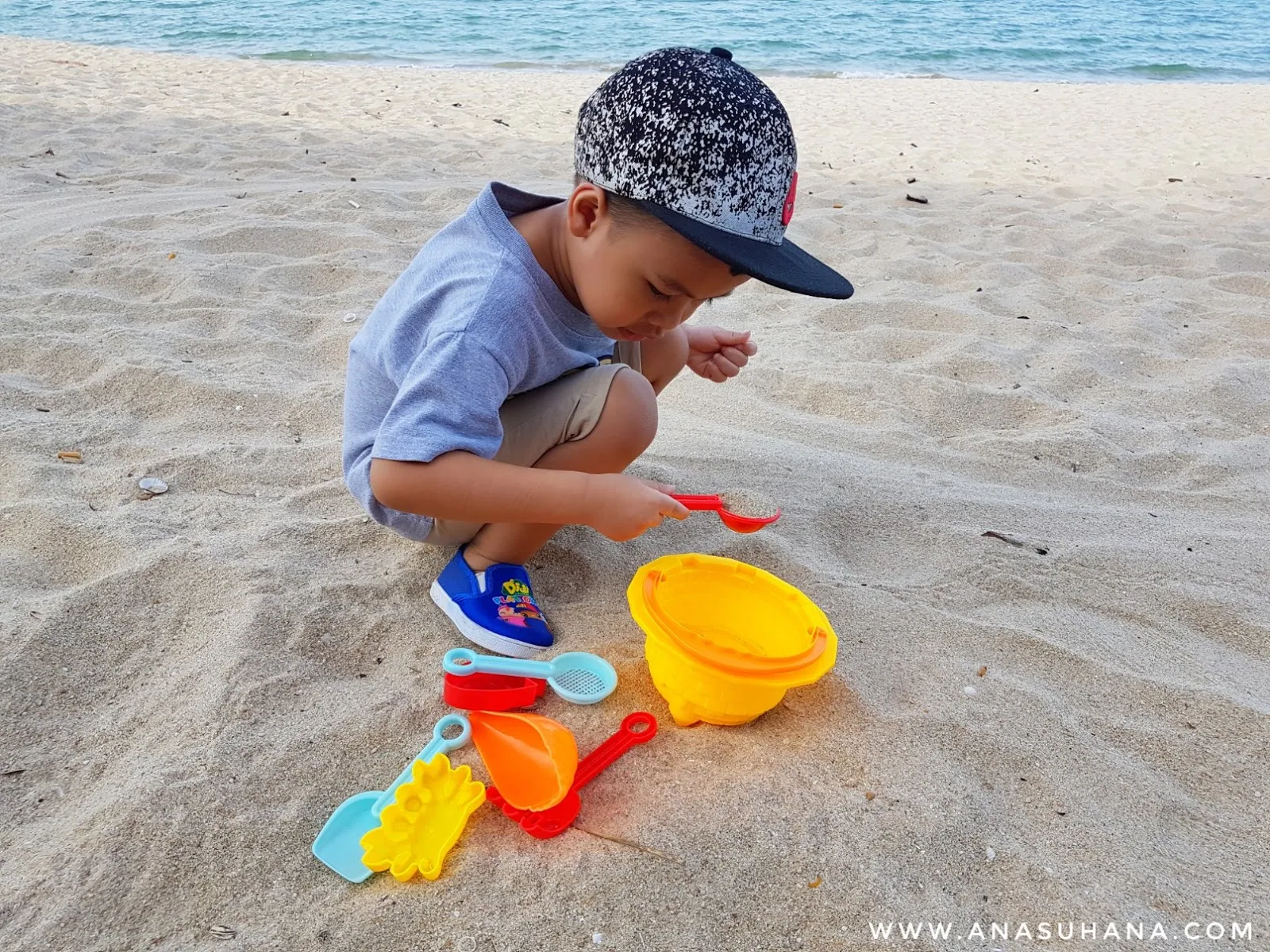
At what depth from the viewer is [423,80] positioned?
7.62 metres

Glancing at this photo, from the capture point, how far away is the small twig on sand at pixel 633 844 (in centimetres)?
118

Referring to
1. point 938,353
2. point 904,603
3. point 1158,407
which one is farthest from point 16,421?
point 1158,407

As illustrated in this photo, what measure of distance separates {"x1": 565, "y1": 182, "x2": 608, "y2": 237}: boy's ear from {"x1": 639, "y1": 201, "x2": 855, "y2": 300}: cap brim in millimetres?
84

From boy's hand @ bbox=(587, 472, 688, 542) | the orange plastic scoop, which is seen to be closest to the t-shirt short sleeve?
boy's hand @ bbox=(587, 472, 688, 542)

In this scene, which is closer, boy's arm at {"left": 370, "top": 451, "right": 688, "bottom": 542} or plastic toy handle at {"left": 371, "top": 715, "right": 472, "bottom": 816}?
plastic toy handle at {"left": 371, "top": 715, "right": 472, "bottom": 816}

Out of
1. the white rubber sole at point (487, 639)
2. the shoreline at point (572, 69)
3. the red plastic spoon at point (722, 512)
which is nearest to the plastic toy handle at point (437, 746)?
the white rubber sole at point (487, 639)

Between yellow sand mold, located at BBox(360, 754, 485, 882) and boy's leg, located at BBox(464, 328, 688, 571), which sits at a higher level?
boy's leg, located at BBox(464, 328, 688, 571)

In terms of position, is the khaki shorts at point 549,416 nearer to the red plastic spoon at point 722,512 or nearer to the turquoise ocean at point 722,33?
the red plastic spoon at point 722,512

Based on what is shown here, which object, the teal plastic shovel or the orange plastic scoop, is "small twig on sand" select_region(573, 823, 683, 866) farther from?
the teal plastic shovel

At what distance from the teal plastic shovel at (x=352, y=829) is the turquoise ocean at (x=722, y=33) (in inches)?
355

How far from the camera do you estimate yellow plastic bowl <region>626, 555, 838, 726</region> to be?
1305mm

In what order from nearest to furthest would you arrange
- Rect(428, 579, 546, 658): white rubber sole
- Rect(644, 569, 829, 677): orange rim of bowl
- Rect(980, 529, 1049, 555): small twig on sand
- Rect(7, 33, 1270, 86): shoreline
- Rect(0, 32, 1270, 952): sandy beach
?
Rect(0, 32, 1270, 952): sandy beach → Rect(644, 569, 829, 677): orange rim of bowl → Rect(428, 579, 546, 658): white rubber sole → Rect(980, 529, 1049, 555): small twig on sand → Rect(7, 33, 1270, 86): shoreline

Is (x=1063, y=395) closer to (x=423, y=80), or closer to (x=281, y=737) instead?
(x=281, y=737)

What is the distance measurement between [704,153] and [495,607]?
80 cm
